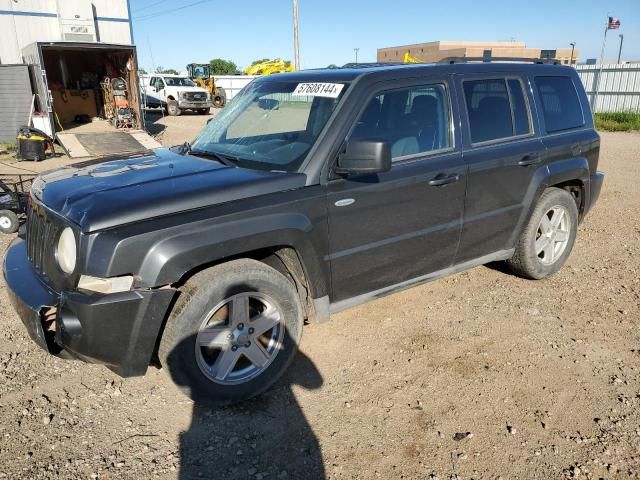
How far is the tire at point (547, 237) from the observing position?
4.53 meters

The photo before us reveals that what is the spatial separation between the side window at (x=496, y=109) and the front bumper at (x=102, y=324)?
2640mm

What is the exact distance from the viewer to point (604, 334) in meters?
3.94

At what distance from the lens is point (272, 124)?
3.77m

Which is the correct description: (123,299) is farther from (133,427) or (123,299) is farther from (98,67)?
(98,67)

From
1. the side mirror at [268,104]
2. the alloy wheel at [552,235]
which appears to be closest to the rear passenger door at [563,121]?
the alloy wheel at [552,235]

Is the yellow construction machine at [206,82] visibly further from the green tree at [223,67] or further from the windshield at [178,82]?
the green tree at [223,67]

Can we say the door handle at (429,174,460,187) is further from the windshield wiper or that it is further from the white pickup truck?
the white pickup truck

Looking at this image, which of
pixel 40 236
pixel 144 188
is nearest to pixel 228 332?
pixel 144 188

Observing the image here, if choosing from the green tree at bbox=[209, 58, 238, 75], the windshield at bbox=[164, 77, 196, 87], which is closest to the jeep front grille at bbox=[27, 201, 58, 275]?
the windshield at bbox=[164, 77, 196, 87]

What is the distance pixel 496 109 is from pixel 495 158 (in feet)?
1.48

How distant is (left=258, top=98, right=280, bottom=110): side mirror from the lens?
3.83 metres

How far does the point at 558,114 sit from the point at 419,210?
1981mm

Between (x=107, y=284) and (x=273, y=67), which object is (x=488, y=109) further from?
(x=273, y=67)

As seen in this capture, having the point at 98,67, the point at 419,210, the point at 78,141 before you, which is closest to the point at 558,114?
the point at 419,210
